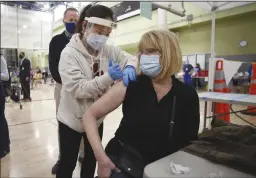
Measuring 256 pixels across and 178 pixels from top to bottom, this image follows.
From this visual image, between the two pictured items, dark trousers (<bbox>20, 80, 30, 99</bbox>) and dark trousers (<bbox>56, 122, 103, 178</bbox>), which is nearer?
dark trousers (<bbox>56, 122, 103, 178</bbox>)

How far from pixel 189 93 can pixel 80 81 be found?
48 cm

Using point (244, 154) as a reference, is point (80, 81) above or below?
above

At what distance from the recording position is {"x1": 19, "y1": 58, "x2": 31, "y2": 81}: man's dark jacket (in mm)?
4578

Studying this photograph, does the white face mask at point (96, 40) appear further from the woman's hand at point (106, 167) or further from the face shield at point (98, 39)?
the woman's hand at point (106, 167)

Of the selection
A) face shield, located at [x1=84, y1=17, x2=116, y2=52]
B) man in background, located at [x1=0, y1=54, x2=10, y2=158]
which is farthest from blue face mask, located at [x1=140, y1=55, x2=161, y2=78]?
man in background, located at [x1=0, y1=54, x2=10, y2=158]

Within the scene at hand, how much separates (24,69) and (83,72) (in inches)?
A: 170

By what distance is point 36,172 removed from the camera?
170 centimetres

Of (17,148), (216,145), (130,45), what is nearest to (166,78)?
(216,145)

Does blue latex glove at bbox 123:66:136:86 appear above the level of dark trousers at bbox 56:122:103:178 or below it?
above

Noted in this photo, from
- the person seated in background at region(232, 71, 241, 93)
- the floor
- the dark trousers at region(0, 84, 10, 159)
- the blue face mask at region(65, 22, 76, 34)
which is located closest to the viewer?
the person seated in background at region(232, 71, 241, 93)

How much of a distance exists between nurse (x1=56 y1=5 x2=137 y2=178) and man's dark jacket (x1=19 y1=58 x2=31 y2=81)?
4.01m

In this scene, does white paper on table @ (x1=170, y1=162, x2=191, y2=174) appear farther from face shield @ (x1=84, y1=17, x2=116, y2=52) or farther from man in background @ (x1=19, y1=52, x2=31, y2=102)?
man in background @ (x1=19, y1=52, x2=31, y2=102)

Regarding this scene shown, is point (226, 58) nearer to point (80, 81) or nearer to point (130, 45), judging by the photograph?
point (80, 81)

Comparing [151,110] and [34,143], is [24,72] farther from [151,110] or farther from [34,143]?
[151,110]
